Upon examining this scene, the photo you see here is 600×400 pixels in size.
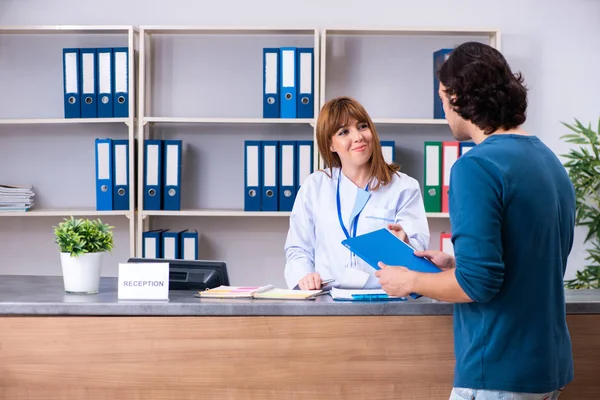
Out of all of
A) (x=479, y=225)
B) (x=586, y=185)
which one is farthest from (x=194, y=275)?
(x=586, y=185)

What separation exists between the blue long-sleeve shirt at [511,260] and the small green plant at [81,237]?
105 centimetres

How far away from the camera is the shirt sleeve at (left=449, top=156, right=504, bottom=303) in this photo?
1337 millimetres

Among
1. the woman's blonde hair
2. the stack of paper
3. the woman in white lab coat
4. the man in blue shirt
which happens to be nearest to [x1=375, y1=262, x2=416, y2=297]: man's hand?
the man in blue shirt

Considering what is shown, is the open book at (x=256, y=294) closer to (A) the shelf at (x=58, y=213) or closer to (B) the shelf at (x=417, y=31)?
(A) the shelf at (x=58, y=213)

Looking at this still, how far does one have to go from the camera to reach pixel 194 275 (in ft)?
6.79

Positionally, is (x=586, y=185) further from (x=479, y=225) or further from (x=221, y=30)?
(x=479, y=225)

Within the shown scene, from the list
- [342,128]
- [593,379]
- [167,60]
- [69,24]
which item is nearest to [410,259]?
[593,379]

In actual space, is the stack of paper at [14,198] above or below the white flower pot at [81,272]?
above

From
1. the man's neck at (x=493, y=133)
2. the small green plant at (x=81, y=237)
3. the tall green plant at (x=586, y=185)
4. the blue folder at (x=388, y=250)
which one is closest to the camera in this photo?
the man's neck at (x=493, y=133)

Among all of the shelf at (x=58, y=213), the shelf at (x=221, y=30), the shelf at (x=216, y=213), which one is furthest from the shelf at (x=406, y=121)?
the shelf at (x=58, y=213)

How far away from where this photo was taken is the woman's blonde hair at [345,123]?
2.43m

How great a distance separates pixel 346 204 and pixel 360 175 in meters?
A: 0.12

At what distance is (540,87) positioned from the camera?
12.8ft

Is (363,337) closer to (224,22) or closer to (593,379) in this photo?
(593,379)
